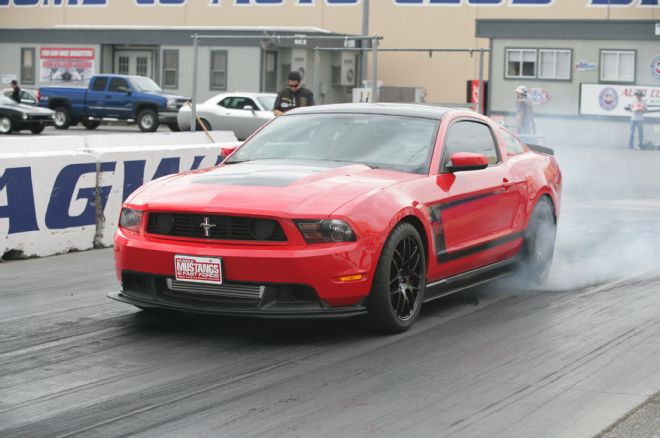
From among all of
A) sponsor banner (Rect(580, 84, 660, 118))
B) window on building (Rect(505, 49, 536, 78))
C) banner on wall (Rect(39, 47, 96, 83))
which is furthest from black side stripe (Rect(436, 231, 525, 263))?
banner on wall (Rect(39, 47, 96, 83))

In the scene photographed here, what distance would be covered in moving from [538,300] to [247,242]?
274 centimetres

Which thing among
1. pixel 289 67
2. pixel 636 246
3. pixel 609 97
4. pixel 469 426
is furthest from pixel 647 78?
pixel 469 426

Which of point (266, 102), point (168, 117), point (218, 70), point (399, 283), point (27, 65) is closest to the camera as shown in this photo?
point (399, 283)

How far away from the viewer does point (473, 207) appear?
7820 mm

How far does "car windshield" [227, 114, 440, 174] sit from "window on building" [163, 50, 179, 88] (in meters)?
37.7

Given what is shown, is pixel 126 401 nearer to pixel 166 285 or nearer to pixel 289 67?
pixel 166 285

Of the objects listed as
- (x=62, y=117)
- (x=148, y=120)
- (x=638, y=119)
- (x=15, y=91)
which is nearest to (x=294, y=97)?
(x=638, y=119)

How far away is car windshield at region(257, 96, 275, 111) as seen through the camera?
33406mm

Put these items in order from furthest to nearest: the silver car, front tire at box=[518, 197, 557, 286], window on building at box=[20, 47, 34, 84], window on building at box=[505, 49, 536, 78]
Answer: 1. window on building at box=[20, 47, 34, 84]
2. window on building at box=[505, 49, 536, 78]
3. the silver car
4. front tire at box=[518, 197, 557, 286]

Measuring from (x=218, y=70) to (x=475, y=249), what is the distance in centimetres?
3641

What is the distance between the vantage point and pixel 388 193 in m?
6.89

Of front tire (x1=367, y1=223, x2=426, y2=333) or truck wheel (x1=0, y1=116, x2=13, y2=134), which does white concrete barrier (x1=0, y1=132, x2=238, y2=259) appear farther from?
truck wheel (x1=0, y1=116, x2=13, y2=134)

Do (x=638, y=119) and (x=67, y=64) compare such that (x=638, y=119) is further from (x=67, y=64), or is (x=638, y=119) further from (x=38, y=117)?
(x=67, y=64)

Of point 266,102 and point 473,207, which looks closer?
point 473,207
